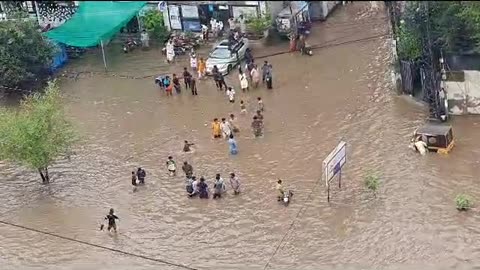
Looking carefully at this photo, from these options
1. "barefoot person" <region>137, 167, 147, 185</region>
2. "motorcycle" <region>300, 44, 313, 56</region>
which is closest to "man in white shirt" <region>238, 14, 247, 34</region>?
"motorcycle" <region>300, 44, 313, 56</region>

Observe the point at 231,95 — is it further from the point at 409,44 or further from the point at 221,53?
the point at 409,44

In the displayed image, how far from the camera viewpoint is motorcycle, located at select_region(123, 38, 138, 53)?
3350cm

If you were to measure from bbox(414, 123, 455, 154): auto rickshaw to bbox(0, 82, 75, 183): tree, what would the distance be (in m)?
9.10

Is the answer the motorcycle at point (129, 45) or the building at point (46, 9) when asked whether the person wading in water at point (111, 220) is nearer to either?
the motorcycle at point (129, 45)

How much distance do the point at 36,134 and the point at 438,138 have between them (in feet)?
32.9

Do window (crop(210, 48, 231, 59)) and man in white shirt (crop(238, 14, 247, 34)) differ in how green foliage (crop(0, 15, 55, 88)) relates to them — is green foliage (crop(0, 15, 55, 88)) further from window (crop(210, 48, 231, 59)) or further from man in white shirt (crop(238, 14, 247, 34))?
man in white shirt (crop(238, 14, 247, 34))

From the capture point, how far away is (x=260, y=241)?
2119 centimetres

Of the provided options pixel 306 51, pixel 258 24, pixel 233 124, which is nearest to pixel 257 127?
pixel 233 124

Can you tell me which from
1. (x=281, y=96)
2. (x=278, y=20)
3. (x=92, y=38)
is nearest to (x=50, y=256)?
(x=281, y=96)

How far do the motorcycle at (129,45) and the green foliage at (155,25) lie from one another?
66 centimetres

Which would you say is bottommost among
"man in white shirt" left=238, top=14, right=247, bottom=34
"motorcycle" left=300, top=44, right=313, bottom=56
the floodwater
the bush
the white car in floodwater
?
the floodwater

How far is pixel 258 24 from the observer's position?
32.8 meters

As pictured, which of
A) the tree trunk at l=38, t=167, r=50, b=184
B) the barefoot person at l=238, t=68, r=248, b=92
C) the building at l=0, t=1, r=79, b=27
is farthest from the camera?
the building at l=0, t=1, r=79, b=27

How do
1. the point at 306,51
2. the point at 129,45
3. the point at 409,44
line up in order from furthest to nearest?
the point at 129,45, the point at 306,51, the point at 409,44
